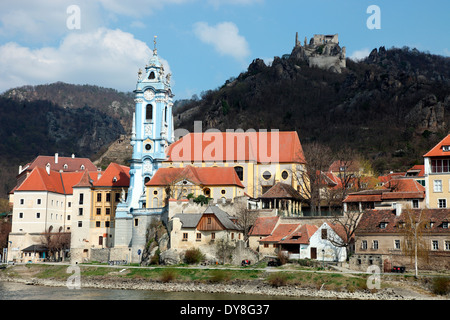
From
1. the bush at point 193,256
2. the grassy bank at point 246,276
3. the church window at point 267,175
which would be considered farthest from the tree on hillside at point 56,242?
the church window at point 267,175

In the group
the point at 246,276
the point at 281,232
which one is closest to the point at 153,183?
the point at 281,232

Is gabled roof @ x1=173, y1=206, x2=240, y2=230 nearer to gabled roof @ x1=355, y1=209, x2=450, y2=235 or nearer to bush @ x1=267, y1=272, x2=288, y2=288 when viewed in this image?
bush @ x1=267, y1=272, x2=288, y2=288

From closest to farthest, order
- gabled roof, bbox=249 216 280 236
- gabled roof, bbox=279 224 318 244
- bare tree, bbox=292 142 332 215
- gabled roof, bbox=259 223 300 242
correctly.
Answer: gabled roof, bbox=279 224 318 244 < gabled roof, bbox=259 223 300 242 < gabled roof, bbox=249 216 280 236 < bare tree, bbox=292 142 332 215

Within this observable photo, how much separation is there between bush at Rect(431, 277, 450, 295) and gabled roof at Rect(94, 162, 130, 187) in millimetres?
46679

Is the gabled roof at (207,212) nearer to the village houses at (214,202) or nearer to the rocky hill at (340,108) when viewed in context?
the village houses at (214,202)

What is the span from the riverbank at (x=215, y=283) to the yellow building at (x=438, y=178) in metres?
16.4

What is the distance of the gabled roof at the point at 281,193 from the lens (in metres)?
72.4

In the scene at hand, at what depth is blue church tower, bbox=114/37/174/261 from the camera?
77.6 metres

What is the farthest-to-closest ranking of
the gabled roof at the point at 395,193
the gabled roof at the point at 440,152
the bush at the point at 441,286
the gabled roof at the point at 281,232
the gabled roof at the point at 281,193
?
the gabled roof at the point at 281,193 → the gabled roof at the point at 440,152 → the gabled roof at the point at 395,193 → the gabled roof at the point at 281,232 → the bush at the point at 441,286

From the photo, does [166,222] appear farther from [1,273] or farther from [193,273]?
[1,273]

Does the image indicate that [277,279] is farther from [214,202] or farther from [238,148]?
[238,148]

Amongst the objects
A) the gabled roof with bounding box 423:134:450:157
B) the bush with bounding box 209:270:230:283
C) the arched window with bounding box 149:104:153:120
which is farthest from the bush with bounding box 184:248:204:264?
the gabled roof with bounding box 423:134:450:157

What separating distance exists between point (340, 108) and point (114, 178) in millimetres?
80930

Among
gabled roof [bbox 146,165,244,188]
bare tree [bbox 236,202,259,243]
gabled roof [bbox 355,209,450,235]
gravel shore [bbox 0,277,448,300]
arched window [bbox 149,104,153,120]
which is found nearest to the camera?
gravel shore [bbox 0,277,448,300]
